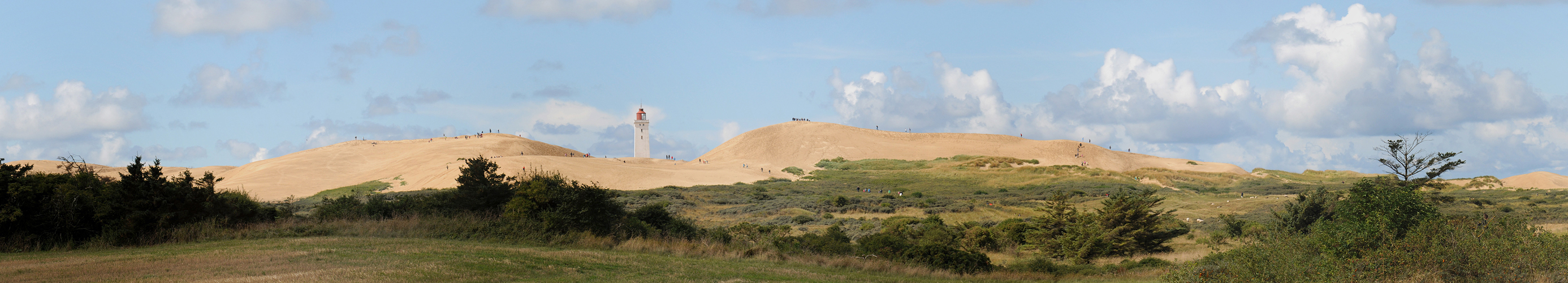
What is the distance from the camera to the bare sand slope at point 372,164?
59719 millimetres

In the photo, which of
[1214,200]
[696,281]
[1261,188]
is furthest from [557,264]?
[1261,188]

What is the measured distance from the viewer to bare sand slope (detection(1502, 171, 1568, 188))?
6178 centimetres

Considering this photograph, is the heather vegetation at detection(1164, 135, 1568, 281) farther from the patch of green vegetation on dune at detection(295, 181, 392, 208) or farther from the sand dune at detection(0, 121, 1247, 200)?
the patch of green vegetation on dune at detection(295, 181, 392, 208)

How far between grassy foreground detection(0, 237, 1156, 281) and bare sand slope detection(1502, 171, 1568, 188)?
220ft

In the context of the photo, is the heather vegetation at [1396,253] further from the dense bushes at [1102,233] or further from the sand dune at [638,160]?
the sand dune at [638,160]

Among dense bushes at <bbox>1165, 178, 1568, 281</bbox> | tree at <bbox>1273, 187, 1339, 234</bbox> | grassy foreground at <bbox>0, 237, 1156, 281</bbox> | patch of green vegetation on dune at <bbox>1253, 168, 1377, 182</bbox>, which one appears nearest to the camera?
grassy foreground at <bbox>0, 237, 1156, 281</bbox>

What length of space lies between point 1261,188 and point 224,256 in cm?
6178

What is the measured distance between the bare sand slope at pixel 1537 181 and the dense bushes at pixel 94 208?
3088 inches

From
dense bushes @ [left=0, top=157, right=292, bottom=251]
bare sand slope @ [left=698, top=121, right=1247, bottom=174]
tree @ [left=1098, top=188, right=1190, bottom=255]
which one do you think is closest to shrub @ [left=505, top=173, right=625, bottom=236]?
dense bushes @ [left=0, top=157, right=292, bottom=251]

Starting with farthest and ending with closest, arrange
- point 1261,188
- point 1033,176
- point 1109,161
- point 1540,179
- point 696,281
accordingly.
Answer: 1. point 1109,161
2. point 1033,176
3. point 1540,179
4. point 1261,188
5. point 696,281

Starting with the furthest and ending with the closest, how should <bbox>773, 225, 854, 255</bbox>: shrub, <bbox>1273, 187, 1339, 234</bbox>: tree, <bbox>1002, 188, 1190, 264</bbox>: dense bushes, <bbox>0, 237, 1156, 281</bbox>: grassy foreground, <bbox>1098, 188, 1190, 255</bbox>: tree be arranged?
<bbox>1273, 187, 1339, 234</bbox>: tree
<bbox>1098, 188, 1190, 255</bbox>: tree
<bbox>1002, 188, 1190, 264</bbox>: dense bushes
<bbox>773, 225, 854, 255</bbox>: shrub
<bbox>0, 237, 1156, 281</bbox>: grassy foreground

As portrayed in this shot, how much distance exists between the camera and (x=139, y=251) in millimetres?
14570

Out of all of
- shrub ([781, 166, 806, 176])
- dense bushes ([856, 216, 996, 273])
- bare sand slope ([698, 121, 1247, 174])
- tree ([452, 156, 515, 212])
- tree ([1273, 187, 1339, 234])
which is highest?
bare sand slope ([698, 121, 1247, 174])

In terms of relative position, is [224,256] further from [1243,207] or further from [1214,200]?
[1214,200]
